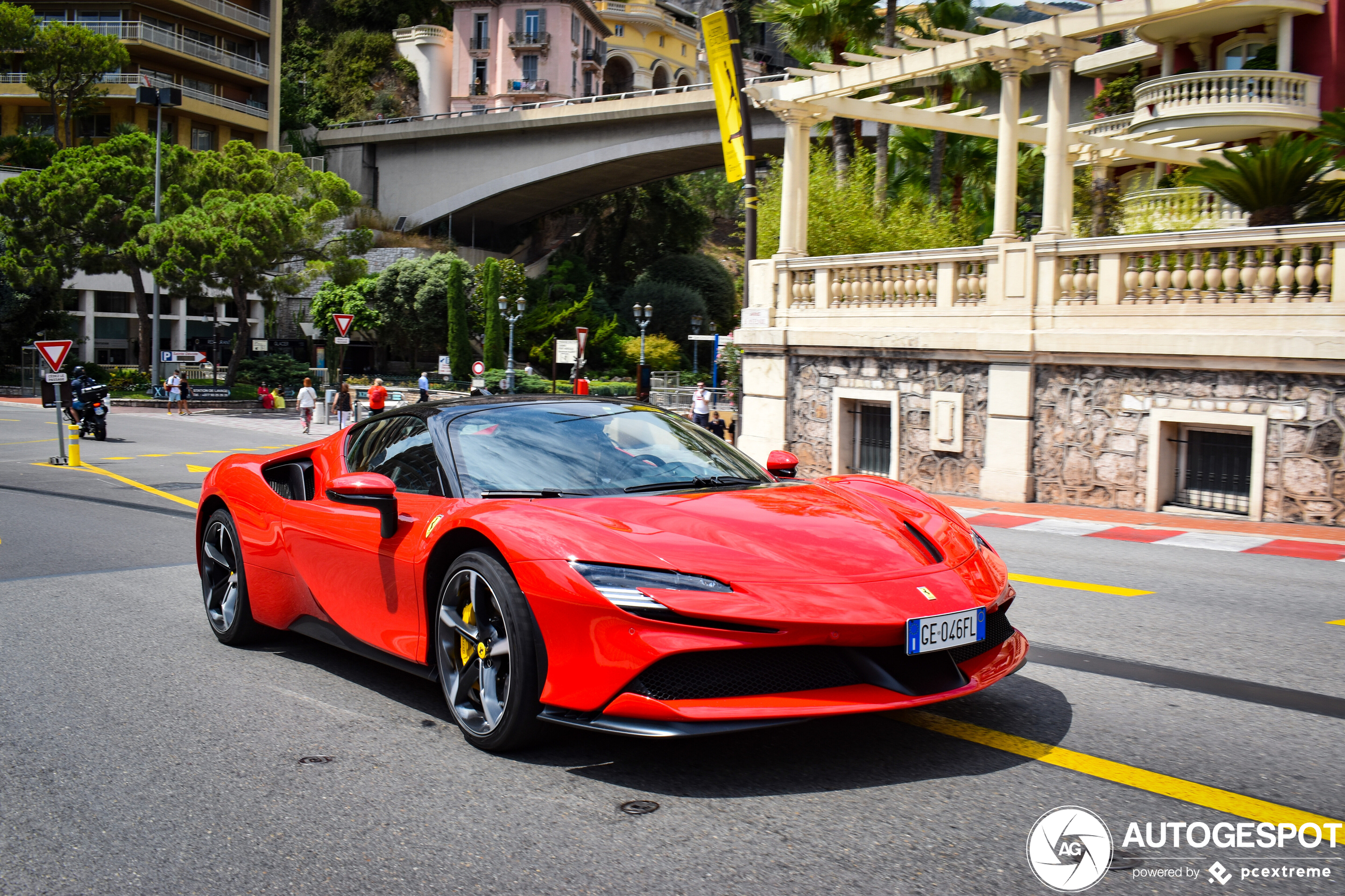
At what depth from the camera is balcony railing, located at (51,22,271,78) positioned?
61312 millimetres

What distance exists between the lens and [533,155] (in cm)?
6462

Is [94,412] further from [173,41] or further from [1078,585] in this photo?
[173,41]

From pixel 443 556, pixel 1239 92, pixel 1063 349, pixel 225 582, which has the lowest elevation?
pixel 225 582

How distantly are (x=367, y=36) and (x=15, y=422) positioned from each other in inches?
2372

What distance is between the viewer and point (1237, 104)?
26.2 m

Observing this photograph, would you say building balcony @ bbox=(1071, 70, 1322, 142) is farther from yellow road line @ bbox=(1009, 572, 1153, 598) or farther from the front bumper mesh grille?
the front bumper mesh grille

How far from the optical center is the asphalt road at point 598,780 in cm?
304

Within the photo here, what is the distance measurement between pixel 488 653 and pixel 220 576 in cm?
278

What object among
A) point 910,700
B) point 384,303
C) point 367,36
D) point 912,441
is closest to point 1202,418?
point 912,441

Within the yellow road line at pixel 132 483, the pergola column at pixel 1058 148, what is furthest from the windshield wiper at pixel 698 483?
the pergola column at pixel 1058 148

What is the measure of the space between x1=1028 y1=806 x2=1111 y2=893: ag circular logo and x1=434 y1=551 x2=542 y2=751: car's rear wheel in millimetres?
1652

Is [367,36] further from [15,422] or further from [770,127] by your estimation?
[15,422]

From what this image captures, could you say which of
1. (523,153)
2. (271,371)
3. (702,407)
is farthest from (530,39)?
(702,407)

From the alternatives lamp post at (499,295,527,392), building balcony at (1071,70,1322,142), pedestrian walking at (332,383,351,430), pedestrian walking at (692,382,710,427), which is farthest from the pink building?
pedestrian walking at (692,382,710,427)
